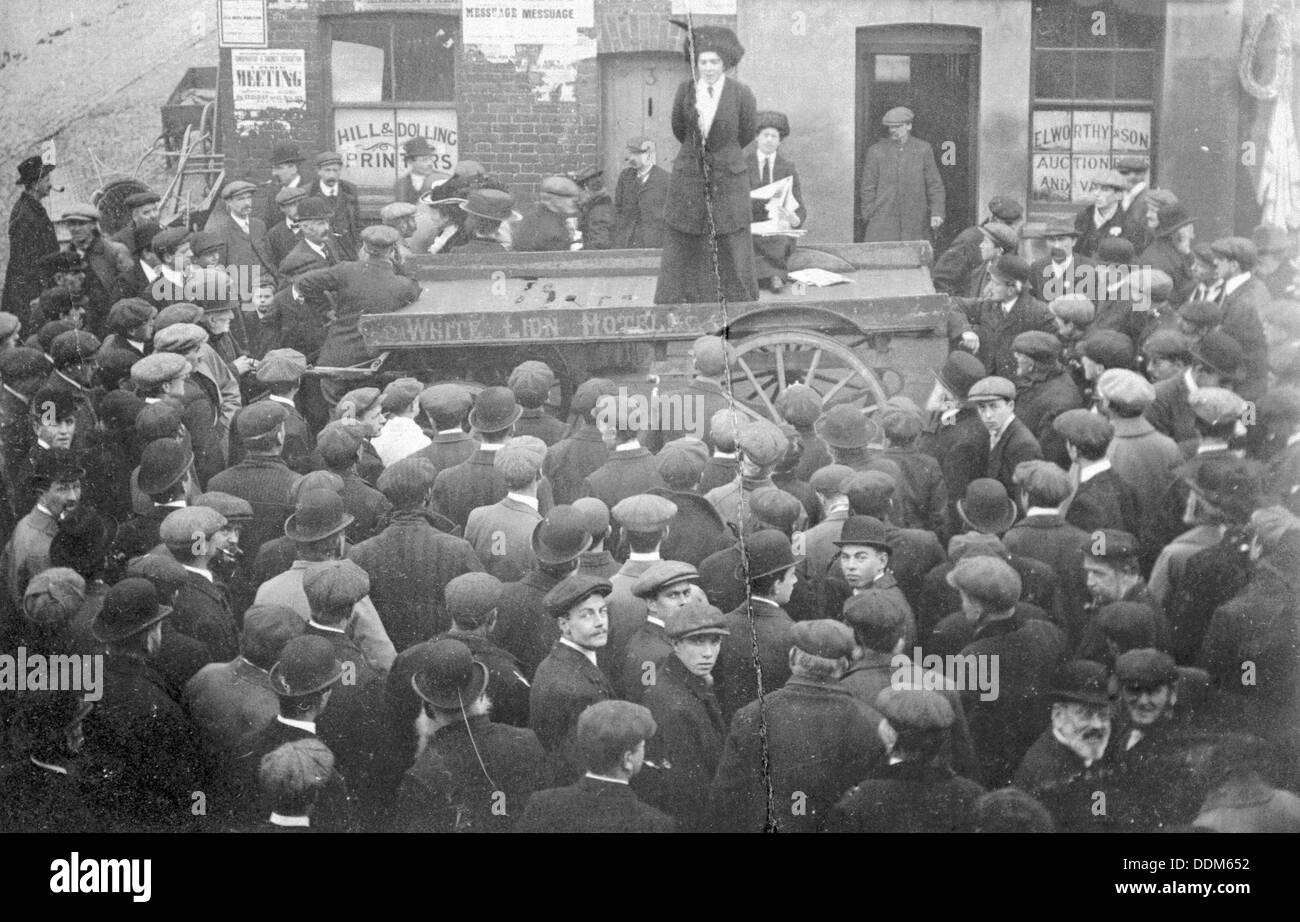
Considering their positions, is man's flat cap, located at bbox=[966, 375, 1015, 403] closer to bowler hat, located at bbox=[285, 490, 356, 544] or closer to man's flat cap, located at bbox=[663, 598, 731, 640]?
man's flat cap, located at bbox=[663, 598, 731, 640]

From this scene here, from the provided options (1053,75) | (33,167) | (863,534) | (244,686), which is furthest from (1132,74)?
(33,167)

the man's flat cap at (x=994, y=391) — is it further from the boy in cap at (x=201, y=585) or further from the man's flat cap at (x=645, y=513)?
the boy in cap at (x=201, y=585)

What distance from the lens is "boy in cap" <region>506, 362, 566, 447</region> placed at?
315 inches

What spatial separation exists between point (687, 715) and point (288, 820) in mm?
1771

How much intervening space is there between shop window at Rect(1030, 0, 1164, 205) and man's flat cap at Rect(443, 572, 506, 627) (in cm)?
299

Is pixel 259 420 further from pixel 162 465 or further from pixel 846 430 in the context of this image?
pixel 846 430

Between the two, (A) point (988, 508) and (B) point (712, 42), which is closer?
(A) point (988, 508)

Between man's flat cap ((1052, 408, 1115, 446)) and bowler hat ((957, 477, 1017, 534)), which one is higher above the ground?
man's flat cap ((1052, 408, 1115, 446))

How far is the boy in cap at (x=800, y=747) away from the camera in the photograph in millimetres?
7602

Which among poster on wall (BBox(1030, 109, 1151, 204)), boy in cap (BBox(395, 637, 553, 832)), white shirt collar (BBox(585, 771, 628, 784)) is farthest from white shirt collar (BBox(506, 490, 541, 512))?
poster on wall (BBox(1030, 109, 1151, 204))

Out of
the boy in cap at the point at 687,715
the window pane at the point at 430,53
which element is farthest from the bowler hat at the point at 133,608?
the window pane at the point at 430,53

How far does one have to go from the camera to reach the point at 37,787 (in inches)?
316

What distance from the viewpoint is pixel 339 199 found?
819cm

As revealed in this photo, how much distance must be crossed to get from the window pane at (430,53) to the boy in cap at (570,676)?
231 centimetres
